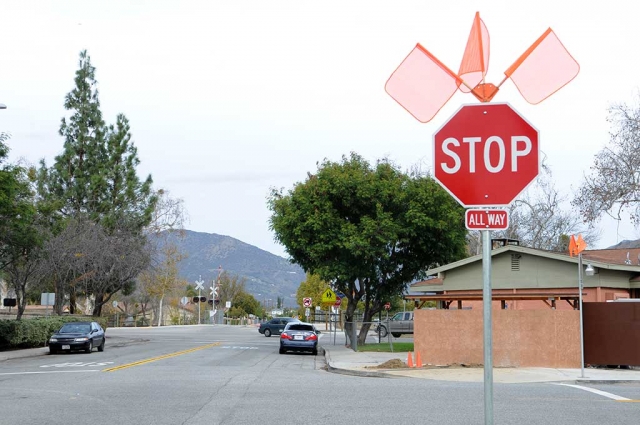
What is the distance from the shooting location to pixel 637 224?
29.0 m

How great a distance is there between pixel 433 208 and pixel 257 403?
21.6m

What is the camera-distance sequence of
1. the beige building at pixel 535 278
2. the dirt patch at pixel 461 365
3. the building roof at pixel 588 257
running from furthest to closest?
the beige building at pixel 535 278
the building roof at pixel 588 257
the dirt patch at pixel 461 365

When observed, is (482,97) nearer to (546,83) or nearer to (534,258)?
(546,83)

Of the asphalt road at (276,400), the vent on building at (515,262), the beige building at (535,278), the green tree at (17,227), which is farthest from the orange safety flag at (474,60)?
the vent on building at (515,262)

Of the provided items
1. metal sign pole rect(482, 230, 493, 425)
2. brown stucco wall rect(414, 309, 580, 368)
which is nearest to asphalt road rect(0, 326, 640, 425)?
brown stucco wall rect(414, 309, 580, 368)

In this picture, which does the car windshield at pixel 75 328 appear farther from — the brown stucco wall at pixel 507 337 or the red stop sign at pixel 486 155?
the red stop sign at pixel 486 155

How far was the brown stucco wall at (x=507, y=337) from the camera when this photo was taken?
2239 cm

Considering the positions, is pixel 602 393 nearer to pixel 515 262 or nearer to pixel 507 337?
pixel 507 337

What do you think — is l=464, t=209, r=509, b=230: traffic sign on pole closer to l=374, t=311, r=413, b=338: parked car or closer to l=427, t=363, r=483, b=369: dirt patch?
l=427, t=363, r=483, b=369: dirt patch

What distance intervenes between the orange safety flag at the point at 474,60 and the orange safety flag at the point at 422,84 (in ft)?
0.23

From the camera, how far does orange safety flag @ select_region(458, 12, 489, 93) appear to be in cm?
470

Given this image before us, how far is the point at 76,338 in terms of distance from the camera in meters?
30.5

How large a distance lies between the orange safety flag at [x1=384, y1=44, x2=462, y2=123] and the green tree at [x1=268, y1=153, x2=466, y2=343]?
89.6 ft

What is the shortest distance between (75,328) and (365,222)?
531 inches
